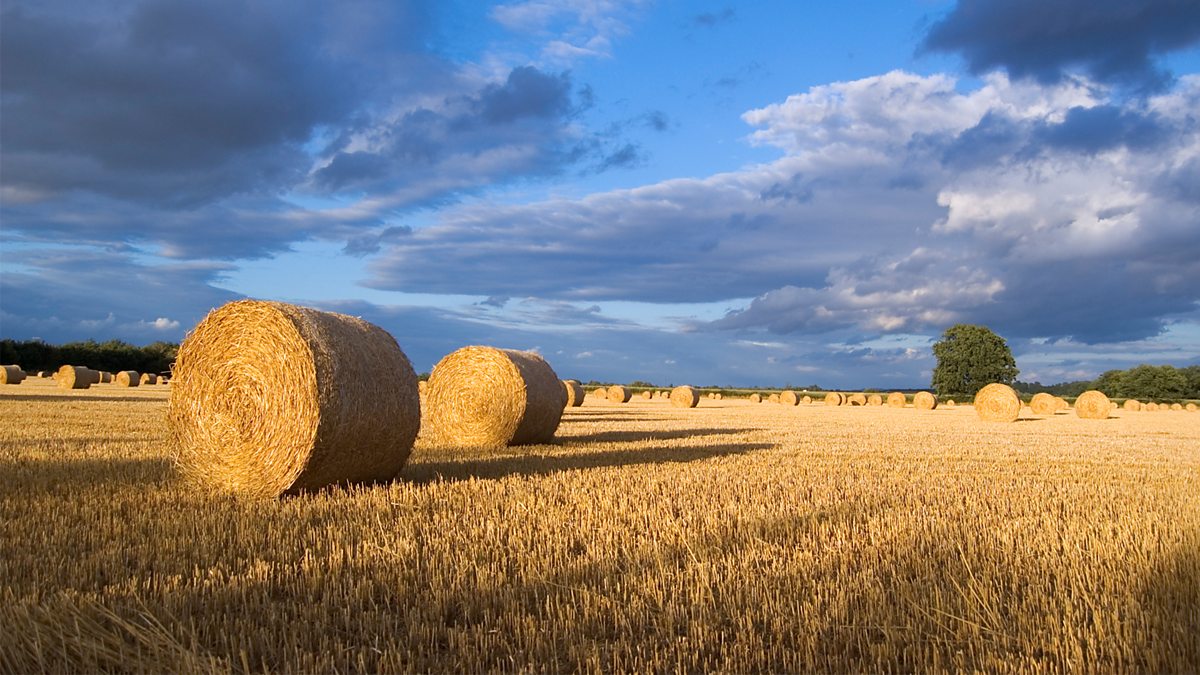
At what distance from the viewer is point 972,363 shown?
7619cm

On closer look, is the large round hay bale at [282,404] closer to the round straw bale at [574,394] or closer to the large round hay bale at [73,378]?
the round straw bale at [574,394]

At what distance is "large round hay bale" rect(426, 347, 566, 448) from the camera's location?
12.9 m

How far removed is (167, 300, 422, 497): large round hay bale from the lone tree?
241ft

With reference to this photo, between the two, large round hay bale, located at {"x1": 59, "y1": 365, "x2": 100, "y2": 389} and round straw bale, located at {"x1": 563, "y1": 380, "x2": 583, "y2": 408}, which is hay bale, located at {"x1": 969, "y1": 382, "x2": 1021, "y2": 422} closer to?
round straw bale, located at {"x1": 563, "y1": 380, "x2": 583, "y2": 408}

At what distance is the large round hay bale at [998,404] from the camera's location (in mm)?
28094

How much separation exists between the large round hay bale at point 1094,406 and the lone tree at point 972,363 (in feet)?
137

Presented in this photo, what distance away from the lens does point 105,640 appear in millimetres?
3537

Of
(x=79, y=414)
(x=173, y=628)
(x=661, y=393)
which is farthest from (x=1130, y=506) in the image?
(x=661, y=393)

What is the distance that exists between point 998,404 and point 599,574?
27092 millimetres

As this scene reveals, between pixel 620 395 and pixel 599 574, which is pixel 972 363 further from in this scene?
pixel 599 574

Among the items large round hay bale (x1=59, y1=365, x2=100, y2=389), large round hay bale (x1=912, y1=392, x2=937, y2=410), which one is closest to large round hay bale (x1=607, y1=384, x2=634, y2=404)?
large round hay bale (x1=912, y1=392, x2=937, y2=410)

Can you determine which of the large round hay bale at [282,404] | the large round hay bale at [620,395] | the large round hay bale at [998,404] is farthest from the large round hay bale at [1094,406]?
the large round hay bale at [282,404]

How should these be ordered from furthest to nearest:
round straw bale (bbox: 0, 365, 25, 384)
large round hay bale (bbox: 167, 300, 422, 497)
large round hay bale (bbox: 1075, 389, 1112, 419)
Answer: large round hay bale (bbox: 1075, 389, 1112, 419)
round straw bale (bbox: 0, 365, 25, 384)
large round hay bale (bbox: 167, 300, 422, 497)

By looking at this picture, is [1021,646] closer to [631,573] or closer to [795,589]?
[795,589]
